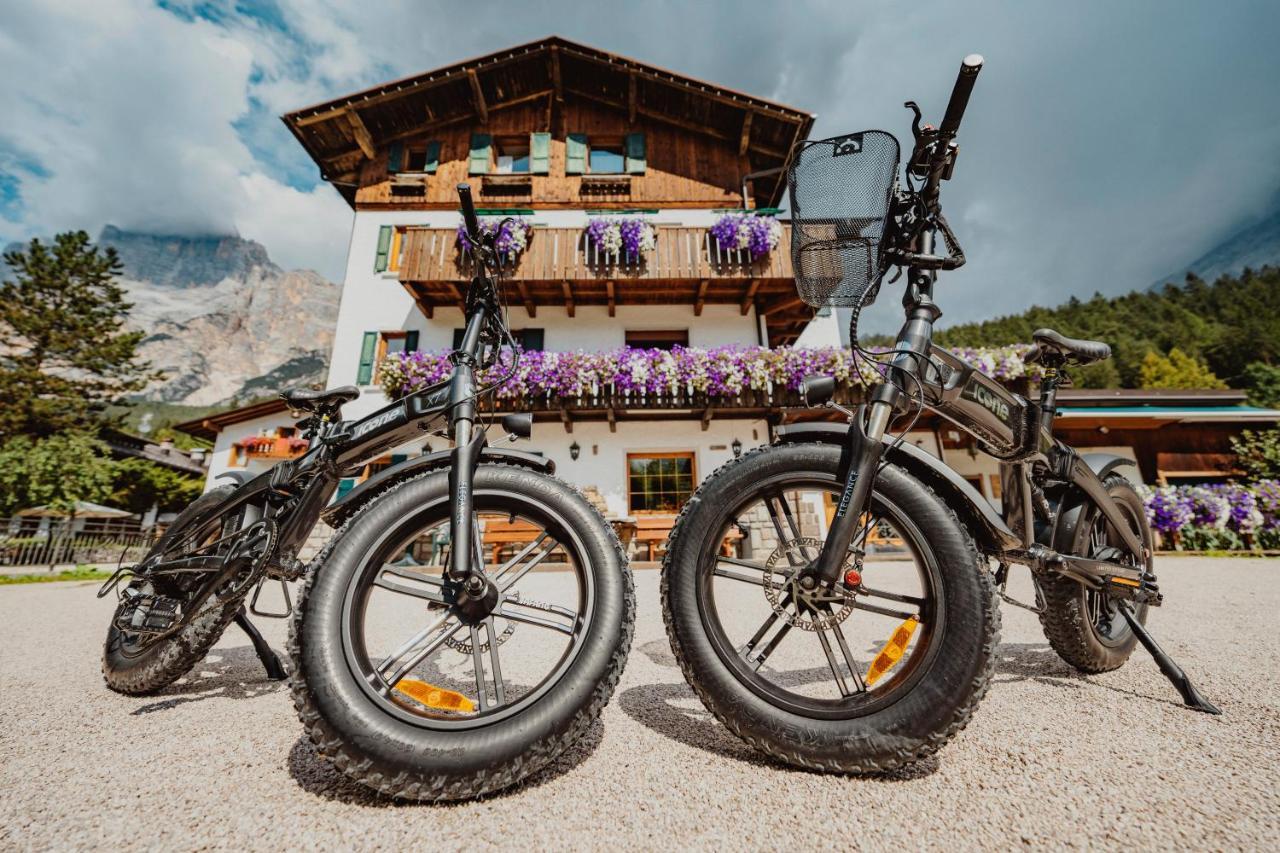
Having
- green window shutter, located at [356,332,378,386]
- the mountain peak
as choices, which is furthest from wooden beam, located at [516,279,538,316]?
the mountain peak

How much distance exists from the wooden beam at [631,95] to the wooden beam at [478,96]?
3754mm

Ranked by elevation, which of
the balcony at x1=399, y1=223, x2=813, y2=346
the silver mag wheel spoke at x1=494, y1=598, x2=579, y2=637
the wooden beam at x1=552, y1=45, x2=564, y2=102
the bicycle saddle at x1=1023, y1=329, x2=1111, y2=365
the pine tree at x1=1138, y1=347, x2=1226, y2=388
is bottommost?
the silver mag wheel spoke at x1=494, y1=598, x2=579, y2=637

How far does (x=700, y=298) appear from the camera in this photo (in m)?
11.7

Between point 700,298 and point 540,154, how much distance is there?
19.5 feet

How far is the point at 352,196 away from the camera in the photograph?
47.9ft

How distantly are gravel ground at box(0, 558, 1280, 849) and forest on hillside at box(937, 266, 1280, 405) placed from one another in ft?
129

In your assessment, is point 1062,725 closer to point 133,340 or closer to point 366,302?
point 366,302

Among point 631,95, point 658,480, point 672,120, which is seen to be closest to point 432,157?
point 631,95

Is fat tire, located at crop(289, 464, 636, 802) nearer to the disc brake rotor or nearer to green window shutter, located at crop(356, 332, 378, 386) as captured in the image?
the disc brake rotor

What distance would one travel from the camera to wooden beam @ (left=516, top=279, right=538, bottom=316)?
444 inches

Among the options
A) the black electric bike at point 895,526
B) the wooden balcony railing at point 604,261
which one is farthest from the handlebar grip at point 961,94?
the wooden balcony railing at point 604,261

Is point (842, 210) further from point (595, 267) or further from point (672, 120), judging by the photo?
point (672, 120)

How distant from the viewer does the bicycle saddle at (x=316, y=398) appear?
2.42 meters

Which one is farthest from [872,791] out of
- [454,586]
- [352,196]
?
[352,196]
